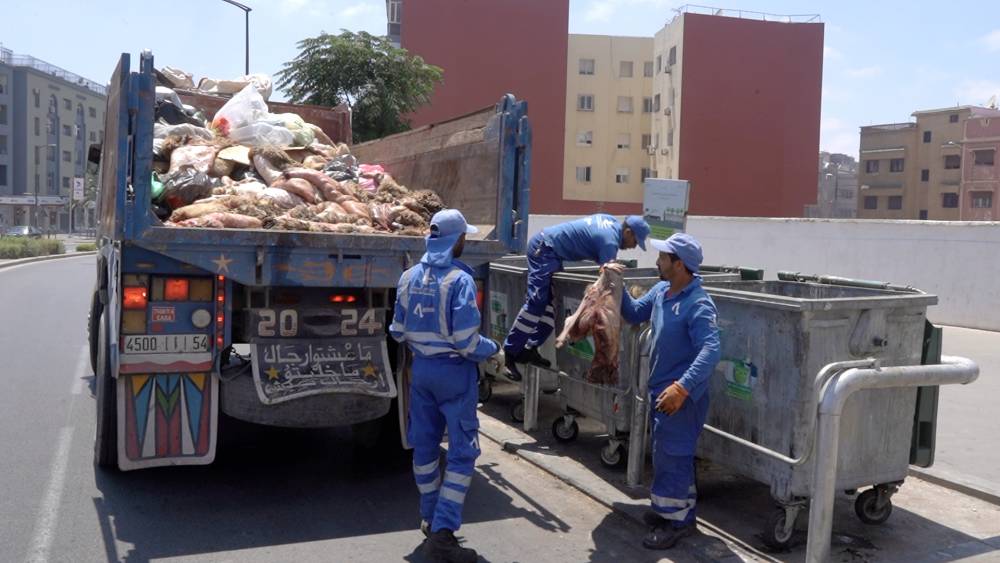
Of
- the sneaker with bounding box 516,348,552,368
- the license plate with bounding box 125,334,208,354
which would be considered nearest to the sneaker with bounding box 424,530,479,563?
the license plate with bounding box 125,334,208,354

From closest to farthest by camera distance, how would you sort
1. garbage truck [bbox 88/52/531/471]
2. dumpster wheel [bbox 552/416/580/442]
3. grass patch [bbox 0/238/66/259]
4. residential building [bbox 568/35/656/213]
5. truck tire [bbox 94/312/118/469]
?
garbage truck [bbox 88/52/531/471]
truck tire [bbox 94/312/118/469]
dumpster wheel [bbox 552/416/580/442]
grass patch [bbox 0/238/66/259]
residential building [bbox 568/35/656/213]

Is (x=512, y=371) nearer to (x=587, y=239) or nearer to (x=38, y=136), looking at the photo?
(x=587, y=239)

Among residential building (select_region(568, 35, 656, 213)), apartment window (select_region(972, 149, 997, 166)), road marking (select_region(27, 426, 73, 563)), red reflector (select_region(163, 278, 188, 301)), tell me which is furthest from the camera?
apartment window (select_region(972, 149, 997, 166))

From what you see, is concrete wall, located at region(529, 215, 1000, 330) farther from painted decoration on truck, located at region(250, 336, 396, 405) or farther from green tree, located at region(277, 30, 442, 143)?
painted decoration on truck, located at region(250, 336, 396, 405)

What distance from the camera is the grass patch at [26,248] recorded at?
35.1 metres

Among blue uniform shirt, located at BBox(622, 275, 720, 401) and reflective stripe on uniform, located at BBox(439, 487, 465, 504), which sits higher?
blue uniform shirt, located at BBox(622, 275, 720, 401)

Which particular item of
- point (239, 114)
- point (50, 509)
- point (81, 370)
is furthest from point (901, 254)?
point (50, 509)

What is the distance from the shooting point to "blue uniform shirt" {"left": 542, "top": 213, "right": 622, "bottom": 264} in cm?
673

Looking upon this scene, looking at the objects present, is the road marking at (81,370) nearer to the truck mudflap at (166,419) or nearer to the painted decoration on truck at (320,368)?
the truck mudflap at (166,419)

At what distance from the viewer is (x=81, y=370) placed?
1005 centimetres

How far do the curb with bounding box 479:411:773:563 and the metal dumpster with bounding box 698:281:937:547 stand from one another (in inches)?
9.8

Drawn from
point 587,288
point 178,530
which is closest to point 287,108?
point 587,288

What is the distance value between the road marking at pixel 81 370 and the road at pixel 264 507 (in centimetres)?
129

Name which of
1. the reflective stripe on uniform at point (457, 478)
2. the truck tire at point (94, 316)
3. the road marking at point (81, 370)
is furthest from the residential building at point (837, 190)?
the reflective stripe on uniform at point (457, 478)
